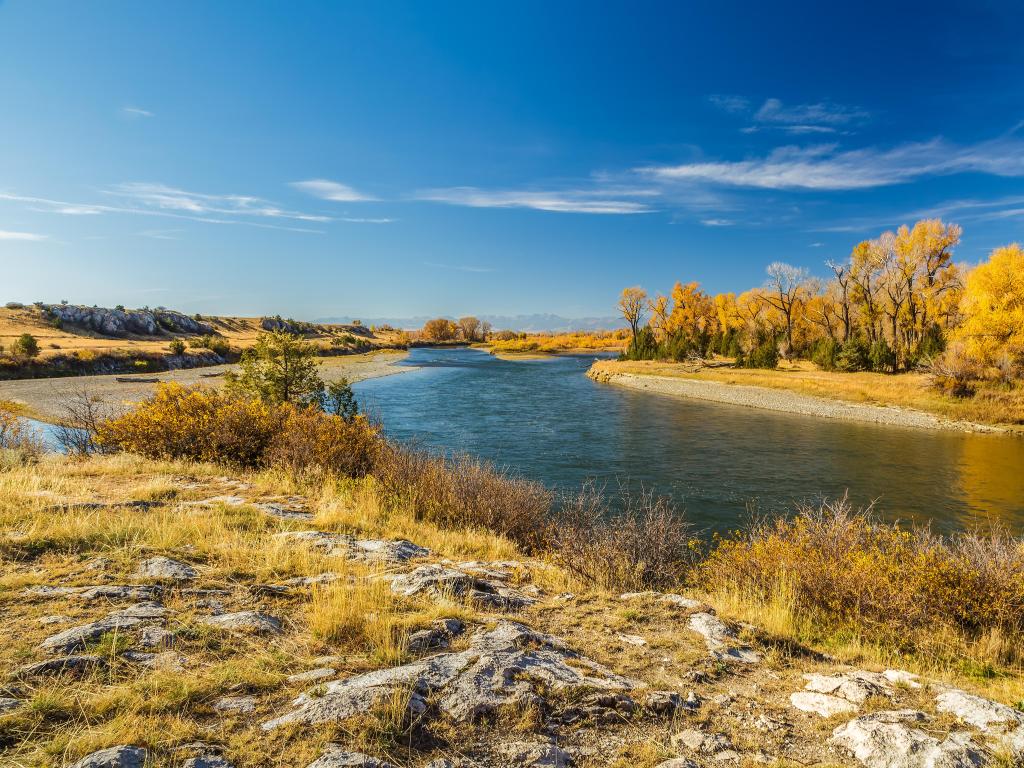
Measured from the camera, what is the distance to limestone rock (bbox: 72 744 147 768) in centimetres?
263

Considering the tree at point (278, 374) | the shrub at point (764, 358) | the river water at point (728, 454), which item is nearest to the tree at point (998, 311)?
the river water at point (728, 454)

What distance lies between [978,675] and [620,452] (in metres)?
18.6

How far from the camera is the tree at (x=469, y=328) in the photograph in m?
165

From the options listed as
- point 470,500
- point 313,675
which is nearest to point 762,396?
point 470,500

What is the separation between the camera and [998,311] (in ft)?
114

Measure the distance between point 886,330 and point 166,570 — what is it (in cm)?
7741

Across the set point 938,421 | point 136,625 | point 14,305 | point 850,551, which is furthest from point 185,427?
point 14,305

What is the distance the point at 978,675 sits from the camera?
4.93 metres

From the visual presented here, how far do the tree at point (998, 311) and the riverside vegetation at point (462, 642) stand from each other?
35.7 meters

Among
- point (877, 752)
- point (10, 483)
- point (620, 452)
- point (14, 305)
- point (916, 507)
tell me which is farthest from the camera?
point (14, 305)

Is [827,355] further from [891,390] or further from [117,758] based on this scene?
[117,758]

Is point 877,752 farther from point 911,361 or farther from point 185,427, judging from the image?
point 911,361

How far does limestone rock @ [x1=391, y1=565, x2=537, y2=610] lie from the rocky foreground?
0.03 meters

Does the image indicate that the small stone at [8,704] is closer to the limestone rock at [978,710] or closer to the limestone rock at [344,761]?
the limestone rock at [344,761]
